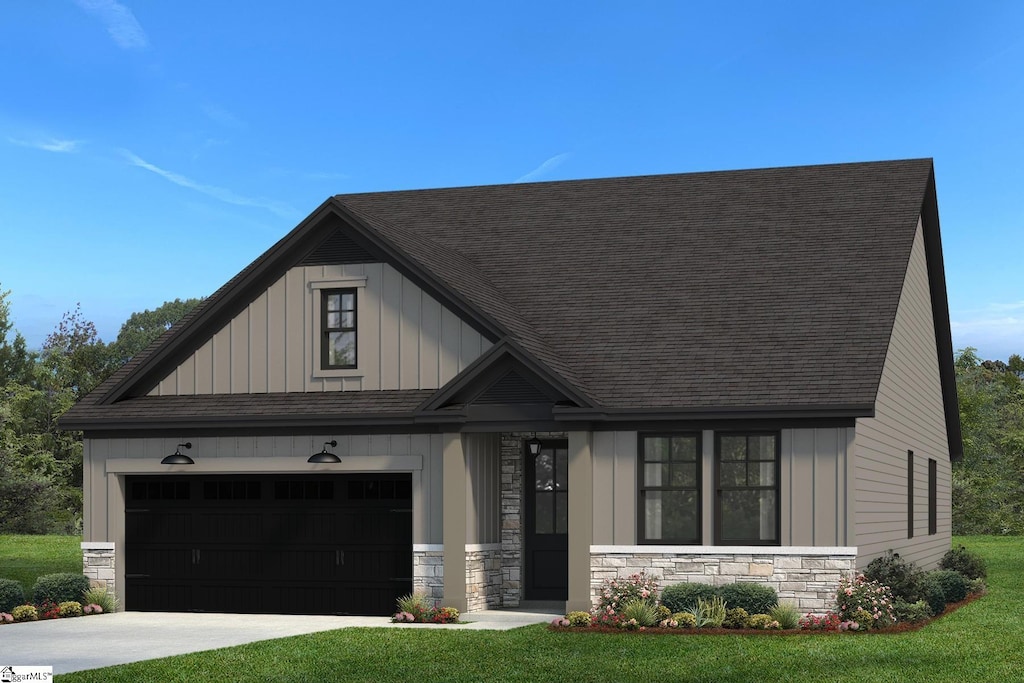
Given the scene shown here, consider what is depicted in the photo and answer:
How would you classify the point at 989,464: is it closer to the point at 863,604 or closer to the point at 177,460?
the point at 863,604

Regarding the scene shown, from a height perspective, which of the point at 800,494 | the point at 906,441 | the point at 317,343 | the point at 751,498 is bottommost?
the point at 751,498

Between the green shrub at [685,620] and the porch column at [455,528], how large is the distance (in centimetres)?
352

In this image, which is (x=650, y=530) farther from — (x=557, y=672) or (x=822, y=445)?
(x=557, y=672)

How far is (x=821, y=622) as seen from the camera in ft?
60.8

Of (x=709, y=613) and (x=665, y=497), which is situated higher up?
(x=665, y=497)

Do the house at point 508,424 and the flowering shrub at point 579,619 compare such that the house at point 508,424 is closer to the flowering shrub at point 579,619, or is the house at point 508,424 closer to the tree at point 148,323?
the flowering shrub at point 579,619

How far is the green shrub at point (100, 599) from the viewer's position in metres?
22.0

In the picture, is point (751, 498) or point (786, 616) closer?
point (786, 616)

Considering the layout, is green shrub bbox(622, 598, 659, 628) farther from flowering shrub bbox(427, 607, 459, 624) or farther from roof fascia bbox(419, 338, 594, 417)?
roof fascia bbox(419, 338, 594, 417)

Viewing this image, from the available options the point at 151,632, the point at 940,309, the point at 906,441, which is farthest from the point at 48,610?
the point at 940,309

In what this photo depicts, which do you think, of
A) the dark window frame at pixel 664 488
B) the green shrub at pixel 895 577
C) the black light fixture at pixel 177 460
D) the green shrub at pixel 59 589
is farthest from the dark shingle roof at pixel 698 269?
the green shrub at pixel 59 589

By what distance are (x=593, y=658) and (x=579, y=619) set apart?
318 cm

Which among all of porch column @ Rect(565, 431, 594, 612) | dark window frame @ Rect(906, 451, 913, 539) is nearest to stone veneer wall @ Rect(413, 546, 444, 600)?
porch column @ Rect(565, 431, 594, 612)

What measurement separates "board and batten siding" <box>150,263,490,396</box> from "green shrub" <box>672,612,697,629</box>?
5.34m
